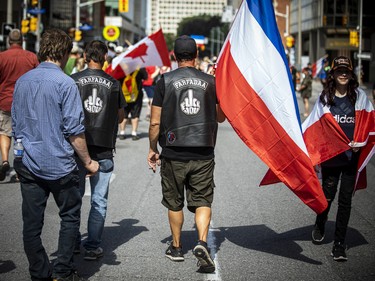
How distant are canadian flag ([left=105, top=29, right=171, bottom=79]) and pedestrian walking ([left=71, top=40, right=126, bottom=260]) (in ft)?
21.9

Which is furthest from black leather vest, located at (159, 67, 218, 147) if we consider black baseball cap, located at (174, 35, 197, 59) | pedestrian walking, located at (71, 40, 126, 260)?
pedestrian walking, located at (71, 40, 126, 260)

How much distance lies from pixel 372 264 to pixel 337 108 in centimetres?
148

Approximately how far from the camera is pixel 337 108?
653 cm

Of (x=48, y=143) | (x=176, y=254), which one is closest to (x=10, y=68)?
(x=176, y=254)

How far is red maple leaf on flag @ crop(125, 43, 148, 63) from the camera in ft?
42.4

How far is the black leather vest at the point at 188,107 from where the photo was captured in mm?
5754

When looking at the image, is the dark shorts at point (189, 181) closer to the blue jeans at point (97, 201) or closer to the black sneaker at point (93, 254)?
the blue jeans at point (97, 201)

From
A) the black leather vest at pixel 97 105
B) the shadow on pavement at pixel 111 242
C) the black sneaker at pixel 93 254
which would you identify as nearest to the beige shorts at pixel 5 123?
the shadow on pavement at pixel 111 242

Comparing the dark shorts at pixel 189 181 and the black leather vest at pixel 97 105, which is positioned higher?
the black leather vest at pixel 97 105

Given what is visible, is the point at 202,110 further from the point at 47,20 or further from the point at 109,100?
the point at 47,20

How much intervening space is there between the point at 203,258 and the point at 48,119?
169 cm

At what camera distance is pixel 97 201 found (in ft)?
20.1

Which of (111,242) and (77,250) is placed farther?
(111,242)

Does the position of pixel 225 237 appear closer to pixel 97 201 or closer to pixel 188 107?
pixel 97 201
